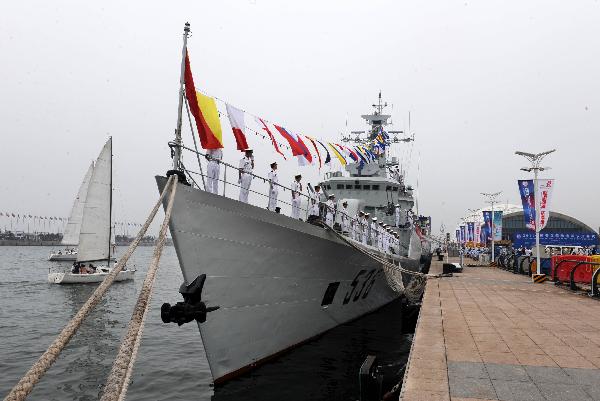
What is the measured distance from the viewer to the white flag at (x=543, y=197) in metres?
18.1

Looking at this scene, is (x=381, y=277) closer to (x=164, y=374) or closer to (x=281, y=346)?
(x=281, y=346)

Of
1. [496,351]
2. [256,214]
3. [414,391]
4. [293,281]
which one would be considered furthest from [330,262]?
[414,391]

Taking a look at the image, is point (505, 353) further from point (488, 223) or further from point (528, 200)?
point (488, 223)

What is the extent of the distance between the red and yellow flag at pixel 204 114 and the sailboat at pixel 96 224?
90.5 ft

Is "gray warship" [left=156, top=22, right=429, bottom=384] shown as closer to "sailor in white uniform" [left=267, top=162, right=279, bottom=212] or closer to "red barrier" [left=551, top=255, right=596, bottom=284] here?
"sailor in white uniform" [left=267, top=162, right=279, bottom=212]

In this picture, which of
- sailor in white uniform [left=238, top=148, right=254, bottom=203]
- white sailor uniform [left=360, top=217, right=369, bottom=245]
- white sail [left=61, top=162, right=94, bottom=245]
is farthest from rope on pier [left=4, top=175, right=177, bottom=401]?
white sail [left=61, top=162, right=94, bottom=245]

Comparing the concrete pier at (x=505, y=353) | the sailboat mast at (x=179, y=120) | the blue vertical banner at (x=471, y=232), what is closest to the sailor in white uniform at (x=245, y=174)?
the sailboat mast at (x=179, y=120)

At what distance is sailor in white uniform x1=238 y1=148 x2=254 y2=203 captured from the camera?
8742 mm

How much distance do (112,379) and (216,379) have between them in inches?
235

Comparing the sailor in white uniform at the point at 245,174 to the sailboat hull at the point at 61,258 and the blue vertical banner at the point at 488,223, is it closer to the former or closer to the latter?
the blue vertical banner at the point at 488,223

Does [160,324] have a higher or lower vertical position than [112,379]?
lower

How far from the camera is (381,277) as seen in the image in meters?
16.7

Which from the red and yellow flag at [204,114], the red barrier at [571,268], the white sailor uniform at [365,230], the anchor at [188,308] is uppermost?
the red and yellow flag at [204,114]

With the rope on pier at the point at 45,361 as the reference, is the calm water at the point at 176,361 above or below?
below
